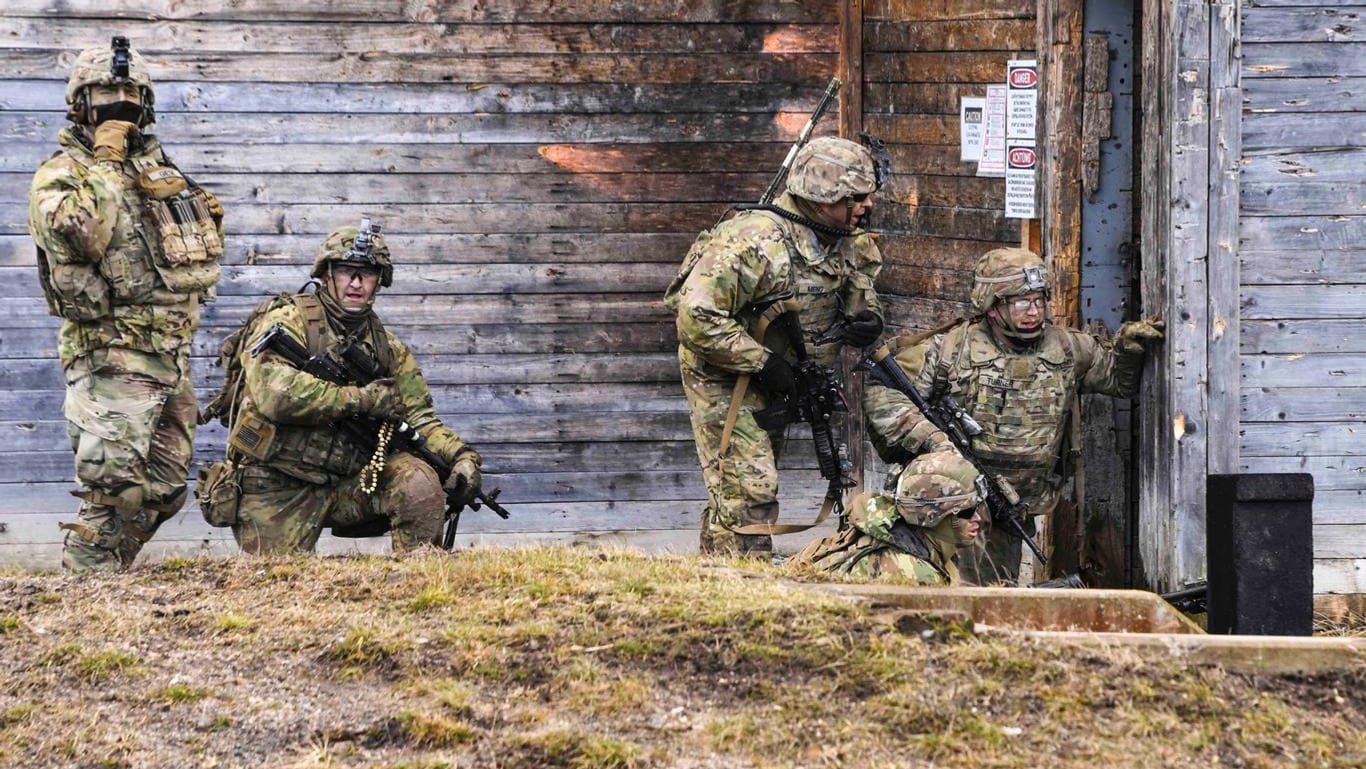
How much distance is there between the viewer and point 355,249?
7.12 m

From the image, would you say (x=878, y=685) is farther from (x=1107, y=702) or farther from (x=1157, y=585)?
(x=1157, y=585)

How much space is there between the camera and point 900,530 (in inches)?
258

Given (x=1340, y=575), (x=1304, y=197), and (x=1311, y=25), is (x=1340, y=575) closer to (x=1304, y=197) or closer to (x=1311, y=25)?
(x=1304, y=197)

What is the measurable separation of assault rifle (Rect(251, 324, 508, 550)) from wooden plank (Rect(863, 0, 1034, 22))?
9.79 feet

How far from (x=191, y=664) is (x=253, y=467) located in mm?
1989

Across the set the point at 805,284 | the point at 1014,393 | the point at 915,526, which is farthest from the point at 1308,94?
the point at 915,526

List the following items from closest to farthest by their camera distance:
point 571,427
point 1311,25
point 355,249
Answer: point 1311,25, point 355,249, point 571,427

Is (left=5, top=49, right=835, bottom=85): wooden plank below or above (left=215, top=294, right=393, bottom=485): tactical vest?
above

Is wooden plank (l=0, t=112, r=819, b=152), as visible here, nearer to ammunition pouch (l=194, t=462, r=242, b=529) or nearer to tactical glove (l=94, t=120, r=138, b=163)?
tactical glove (l=94, t=120, r=138, b=163)

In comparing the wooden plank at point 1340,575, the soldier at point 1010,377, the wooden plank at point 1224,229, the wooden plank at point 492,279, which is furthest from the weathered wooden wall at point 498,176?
the wooden plank at point 1340,575

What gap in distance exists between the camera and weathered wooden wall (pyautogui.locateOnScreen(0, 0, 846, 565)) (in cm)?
832

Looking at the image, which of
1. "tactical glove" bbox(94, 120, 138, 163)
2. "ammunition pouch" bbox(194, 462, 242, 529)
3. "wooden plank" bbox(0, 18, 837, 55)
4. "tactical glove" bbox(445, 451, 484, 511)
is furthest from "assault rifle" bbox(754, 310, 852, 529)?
"tactical glove" bbox(94, 120, 138, 163)

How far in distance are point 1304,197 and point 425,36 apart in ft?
13.3

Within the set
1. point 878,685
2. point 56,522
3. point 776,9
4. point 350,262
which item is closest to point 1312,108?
point 776,9
